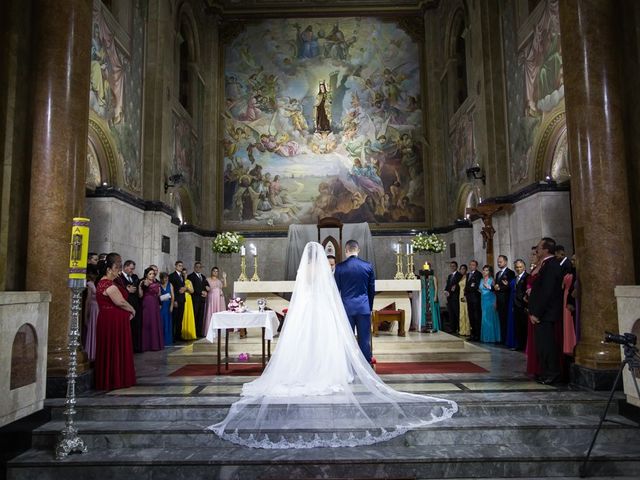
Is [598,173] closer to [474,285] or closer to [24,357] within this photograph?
[474,285]

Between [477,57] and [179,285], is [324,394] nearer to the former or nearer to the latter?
[179,285]

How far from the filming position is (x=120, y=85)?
12.0 m

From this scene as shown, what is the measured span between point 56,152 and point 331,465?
4.76 metres

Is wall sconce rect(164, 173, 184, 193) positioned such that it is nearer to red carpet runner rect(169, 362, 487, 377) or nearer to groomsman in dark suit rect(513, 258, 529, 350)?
red carpet runner rect(169, 362, 487, 377)

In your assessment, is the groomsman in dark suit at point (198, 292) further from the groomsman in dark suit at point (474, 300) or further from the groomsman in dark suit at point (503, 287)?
the groomsman in dark suit at point (503, 287)

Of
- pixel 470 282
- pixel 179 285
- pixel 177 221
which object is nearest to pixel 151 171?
pixel 177 221

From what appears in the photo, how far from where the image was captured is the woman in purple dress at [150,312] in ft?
32.2

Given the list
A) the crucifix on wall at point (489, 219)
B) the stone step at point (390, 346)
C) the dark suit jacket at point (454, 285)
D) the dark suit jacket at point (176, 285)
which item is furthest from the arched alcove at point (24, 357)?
the crucifix on wall at point (489, 219)

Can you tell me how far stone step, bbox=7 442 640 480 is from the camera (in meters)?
4.33

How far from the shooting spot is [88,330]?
7.48m

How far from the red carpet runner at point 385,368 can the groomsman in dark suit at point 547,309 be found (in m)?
1.10

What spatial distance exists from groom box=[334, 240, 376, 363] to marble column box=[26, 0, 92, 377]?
3.44 metres

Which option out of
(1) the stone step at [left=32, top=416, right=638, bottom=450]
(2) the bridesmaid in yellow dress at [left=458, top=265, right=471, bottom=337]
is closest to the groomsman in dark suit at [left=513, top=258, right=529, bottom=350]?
(2) the bridesmaid in yellow dress at [left=458, top=265, right=471, bottom=337]

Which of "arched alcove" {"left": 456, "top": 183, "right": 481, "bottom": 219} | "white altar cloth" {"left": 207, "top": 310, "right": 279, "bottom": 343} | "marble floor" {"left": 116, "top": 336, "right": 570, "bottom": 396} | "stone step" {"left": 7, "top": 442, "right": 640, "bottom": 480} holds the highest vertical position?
"arched alcove" {"left": 456, "top": 183, "right": 481, "bottom": 219}
